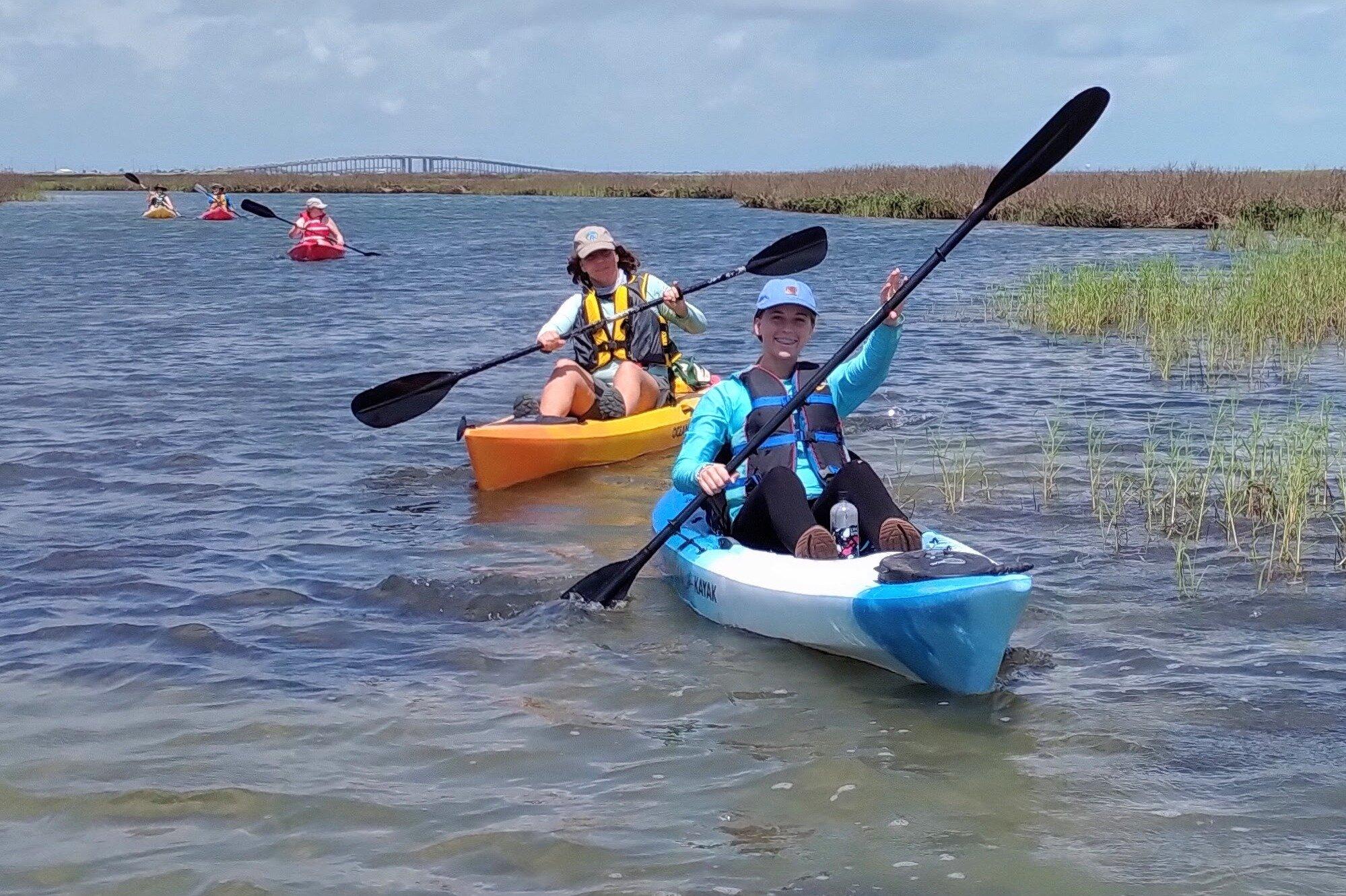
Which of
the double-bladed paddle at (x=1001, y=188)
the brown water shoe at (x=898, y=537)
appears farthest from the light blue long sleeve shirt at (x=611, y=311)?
the brown water shoe at (x=898, y=537)

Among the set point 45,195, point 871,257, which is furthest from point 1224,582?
point 45,195

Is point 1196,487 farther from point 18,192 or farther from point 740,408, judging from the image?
point 18,192

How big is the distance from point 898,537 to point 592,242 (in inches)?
132

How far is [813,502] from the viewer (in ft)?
16.7

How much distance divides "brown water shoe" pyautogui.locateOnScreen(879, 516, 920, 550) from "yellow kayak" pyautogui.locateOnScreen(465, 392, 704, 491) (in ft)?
8.94

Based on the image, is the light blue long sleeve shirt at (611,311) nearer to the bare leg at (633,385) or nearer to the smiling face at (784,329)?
the bare leg at (633,385)

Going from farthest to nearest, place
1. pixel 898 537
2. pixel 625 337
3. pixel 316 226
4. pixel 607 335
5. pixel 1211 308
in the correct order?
1. pixel 316 226
2. pixel 1211 308
3. pixel 625 337
4. pixel 607 335
5. pixel 898 537

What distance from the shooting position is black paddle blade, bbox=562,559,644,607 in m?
5.39

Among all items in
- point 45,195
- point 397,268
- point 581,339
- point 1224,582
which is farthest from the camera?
point 45,195

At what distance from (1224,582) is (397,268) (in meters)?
18.2

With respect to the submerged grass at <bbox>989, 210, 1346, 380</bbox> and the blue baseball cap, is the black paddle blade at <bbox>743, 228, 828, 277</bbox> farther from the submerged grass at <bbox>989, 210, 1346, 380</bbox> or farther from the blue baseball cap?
the submerged grass at <bbox>989, 210, 1346, 380</bbox>

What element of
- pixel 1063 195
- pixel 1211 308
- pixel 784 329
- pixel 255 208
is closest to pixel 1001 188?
pixel 784 329

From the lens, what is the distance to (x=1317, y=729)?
412cm

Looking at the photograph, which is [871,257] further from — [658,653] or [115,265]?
[658,653]
